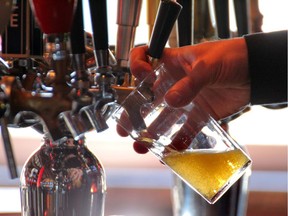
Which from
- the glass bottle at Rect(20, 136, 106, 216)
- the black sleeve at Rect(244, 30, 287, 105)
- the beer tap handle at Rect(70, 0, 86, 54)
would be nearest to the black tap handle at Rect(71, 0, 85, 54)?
the beer tap handle at Rect(70, 0, 86, 54)

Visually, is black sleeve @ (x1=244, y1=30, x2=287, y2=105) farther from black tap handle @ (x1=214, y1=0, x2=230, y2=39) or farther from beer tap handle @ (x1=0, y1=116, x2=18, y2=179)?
beer tap handle @ (x1=0, y1=116, x2=18, y2=179)

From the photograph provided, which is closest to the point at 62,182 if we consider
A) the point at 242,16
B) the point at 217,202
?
the point at 217,202

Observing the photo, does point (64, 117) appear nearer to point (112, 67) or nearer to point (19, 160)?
point (112, 67)

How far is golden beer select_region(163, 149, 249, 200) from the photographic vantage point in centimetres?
76

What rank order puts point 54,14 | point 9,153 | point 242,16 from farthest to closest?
point 242,16, point 9,153, point 54,14

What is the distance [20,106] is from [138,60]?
0.64ft

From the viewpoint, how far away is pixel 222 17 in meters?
0.99

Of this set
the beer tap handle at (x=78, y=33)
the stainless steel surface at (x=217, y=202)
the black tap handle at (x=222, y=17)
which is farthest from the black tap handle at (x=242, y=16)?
the beer tap handle at (x=78, y=33)

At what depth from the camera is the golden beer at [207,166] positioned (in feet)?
2.49

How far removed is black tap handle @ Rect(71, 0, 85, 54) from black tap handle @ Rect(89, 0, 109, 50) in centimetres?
2

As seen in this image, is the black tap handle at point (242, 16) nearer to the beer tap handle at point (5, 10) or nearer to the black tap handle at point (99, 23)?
the black tap handle at point (99, 23)

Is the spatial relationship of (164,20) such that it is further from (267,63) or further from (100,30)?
(267,63)

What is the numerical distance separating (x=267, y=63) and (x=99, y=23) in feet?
0.84

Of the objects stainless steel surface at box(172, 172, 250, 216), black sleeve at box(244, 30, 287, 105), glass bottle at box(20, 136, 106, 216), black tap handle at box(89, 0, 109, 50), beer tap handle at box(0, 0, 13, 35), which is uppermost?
beer tap handle at box(0, 0, 13, 35)
